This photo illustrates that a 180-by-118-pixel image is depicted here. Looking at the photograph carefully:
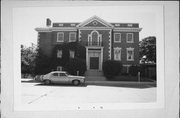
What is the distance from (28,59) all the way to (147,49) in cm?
382

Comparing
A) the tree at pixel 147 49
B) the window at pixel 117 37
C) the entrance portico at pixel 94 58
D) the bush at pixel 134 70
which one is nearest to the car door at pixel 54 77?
the entrance portico at pixel 94 58

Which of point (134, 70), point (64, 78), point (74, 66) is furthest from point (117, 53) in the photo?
point (64, 78)

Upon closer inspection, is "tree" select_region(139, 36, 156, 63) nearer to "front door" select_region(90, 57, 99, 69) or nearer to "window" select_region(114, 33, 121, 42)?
"window" select_region(114, 33, 121, 42)

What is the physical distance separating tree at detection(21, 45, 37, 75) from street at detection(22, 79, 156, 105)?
430 millimetres

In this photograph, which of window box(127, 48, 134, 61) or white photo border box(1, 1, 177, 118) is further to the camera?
window box(127, 48, 134, 61)

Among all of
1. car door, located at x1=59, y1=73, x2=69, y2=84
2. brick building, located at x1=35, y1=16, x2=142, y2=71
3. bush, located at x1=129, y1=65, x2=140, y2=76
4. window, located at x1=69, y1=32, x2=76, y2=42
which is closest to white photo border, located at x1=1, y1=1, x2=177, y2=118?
brick building, located at x1=35, y1=16, x2=142, y2=71

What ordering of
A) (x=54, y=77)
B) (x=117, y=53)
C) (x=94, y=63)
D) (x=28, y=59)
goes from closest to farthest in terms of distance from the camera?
(x=94, y=63) < (x=28, y=59) < (x=54, y=77) < (x=117, y=53)

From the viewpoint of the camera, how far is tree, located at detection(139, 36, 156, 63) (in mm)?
5129

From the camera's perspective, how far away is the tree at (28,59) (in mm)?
5200

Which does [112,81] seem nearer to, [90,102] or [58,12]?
[90,102]

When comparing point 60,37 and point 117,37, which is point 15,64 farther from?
point 117,37

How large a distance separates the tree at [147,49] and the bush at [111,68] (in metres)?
0.82

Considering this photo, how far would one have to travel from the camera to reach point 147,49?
5.41m

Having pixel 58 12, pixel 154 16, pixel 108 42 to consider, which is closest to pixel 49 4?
pixel 58 12
